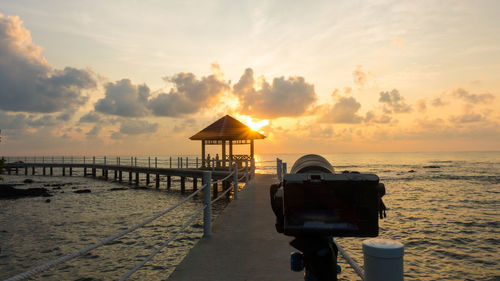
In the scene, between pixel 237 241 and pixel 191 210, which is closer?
pixel 237 241

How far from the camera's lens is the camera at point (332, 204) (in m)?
2.00

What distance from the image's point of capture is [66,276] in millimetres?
8680

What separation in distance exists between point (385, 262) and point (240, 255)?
322 centimetres

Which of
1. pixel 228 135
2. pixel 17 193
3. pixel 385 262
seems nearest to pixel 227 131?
pixel 228 135

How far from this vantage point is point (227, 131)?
28016 mm

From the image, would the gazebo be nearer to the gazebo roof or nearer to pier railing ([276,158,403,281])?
the gazebo roof

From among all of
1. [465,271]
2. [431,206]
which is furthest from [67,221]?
[431,206]

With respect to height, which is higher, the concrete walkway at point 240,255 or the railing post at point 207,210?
the railing post at point 207,210

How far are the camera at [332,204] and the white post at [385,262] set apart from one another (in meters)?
0.14

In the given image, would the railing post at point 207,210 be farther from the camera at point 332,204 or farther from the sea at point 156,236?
the camera at point 332,204

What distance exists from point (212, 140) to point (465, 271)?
888 inches

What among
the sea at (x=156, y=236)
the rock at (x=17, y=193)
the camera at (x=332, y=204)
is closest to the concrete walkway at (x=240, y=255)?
the sea at (x=156, y=236)

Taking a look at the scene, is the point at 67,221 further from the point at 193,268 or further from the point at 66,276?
the point at 193,268

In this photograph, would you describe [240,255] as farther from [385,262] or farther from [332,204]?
[385,262]
